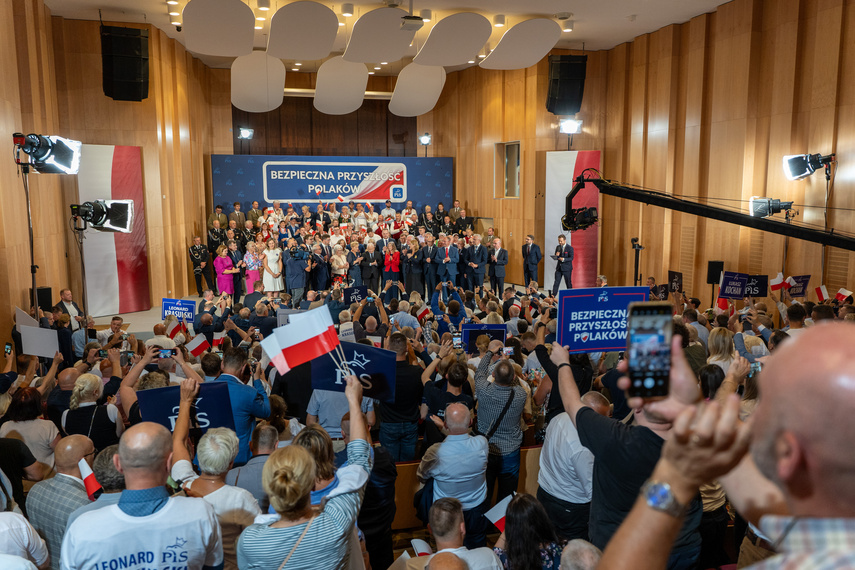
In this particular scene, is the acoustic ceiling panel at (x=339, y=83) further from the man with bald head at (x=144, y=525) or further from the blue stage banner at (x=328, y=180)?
the man with bald head at (x=144, y=525)

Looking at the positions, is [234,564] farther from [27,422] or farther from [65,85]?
[65,85]

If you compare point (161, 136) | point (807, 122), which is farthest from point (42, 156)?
point (807, 122)

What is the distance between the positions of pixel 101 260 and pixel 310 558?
13.4 metres

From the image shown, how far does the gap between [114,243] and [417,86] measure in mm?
8347

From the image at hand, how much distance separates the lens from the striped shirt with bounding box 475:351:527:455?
475cm

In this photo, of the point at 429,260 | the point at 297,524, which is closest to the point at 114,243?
the point at 429,260

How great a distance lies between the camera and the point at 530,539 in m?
2.99

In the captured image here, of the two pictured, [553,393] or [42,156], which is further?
[42,156]

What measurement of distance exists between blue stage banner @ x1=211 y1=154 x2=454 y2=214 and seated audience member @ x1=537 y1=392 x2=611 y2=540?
1739 centimetres

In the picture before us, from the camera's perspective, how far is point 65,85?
13.6 meters

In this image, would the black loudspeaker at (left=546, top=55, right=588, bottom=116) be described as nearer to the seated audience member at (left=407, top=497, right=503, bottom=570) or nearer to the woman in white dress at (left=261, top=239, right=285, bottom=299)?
the woman in white dress at (left=261, top=239, right=285, bottom=299)

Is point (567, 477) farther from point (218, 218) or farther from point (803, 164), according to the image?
point (218, 218)

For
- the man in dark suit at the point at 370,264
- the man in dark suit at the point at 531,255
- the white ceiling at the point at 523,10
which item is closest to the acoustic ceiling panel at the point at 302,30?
the white ceiling at the point at 523,10

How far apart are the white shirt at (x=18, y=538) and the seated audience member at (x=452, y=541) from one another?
1643 mm
